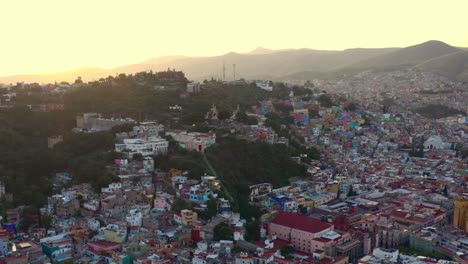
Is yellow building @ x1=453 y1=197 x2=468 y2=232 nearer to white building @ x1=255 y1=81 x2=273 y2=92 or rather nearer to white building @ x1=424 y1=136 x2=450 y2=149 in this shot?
white building @ x1=424 y1=136 x2=450 y2=149

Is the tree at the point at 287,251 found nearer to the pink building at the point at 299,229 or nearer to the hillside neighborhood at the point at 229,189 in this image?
the hillside neighborhood at the point at 229,189

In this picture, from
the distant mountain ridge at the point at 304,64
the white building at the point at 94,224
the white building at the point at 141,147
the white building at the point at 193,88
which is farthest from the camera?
the distant mountain ridge at the point at 304,64

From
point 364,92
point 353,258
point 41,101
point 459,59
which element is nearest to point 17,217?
point 353,258

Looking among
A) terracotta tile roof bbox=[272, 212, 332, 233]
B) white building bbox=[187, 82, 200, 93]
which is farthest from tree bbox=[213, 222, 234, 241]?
white building bbox=[187, 82, 200, 93]

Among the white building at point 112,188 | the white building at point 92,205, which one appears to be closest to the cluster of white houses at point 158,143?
the white building at point 112,188

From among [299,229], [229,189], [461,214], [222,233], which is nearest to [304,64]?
[229,189]

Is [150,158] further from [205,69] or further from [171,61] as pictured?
[171,61]
